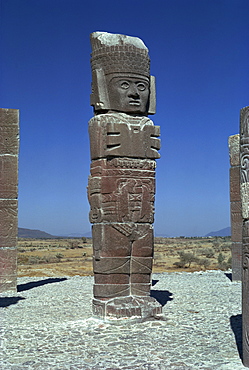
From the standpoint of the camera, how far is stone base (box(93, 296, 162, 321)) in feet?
28.8

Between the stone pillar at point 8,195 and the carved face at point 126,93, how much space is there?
4634mm

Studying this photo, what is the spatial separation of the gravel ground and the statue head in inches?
161

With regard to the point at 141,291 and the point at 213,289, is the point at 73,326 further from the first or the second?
the point at 213,289

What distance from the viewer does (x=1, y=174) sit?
12922 mm

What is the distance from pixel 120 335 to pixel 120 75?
4764 mm

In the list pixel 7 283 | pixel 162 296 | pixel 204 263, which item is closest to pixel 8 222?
pixel 7 283

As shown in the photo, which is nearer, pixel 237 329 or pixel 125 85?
pixel 237 329

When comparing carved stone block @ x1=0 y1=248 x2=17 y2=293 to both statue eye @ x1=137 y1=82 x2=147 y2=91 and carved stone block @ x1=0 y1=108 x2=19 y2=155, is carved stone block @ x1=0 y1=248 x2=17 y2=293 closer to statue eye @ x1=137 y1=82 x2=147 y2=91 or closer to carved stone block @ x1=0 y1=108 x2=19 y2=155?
carved stone block @ x1=0 y1=108 x2=19 y2=155

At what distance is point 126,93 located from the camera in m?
9.32

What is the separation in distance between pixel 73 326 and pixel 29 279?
8.10 meters

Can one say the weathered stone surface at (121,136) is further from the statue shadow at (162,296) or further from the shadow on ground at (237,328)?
the statue shadow at (162,296)

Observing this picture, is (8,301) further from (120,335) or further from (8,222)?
(120,335)

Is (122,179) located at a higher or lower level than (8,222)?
higher

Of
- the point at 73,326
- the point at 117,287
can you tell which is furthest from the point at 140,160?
the point at 73,326
